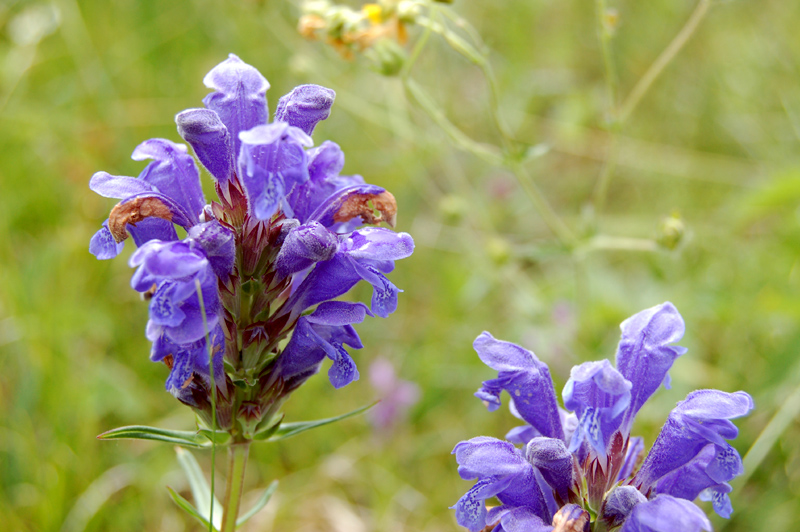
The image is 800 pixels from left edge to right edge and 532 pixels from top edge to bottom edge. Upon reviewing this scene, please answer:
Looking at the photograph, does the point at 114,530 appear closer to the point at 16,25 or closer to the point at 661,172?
the point at 16,25

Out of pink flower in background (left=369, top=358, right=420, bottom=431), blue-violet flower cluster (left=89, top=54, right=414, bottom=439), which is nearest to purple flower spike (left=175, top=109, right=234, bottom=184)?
blue-violet flower cluster (left=89, top=54, right=414, bottom=439)

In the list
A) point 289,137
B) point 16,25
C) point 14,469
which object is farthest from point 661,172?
point 16,25

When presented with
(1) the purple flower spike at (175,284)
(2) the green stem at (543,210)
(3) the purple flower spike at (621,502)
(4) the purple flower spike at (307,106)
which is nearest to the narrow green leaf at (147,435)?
(1) the purple flower spike at (175,284)

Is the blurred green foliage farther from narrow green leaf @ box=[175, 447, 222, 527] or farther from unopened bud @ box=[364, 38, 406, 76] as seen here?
narrow green leaf @ box=[175, 447, 222, 527]

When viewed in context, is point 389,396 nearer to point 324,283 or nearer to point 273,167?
point 324,283

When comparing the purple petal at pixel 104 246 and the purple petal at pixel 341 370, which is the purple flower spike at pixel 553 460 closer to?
the purple petal at pixel 341 370

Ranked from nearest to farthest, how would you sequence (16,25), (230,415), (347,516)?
(230,415) < (347,516) < (16,25)

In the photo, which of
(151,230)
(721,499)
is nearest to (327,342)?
(151,230)
